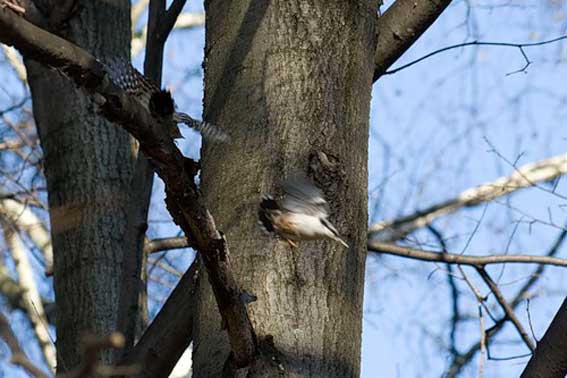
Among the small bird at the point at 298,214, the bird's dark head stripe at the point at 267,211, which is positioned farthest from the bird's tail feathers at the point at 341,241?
the bird's dark head stripe at the point at 267,211

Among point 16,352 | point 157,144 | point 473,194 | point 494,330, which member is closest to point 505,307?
point 494,330

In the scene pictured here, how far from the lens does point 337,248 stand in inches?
79.2

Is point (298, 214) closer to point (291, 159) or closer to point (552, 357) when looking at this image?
point (291, 159)

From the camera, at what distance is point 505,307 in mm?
2867

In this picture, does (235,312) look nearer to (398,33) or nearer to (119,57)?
(398,33)

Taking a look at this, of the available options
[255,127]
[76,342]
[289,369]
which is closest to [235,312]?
[289,369]

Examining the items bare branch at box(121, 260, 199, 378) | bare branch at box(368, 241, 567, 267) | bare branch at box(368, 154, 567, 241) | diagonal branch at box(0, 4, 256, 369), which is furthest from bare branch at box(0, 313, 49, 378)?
bare branch at box(368, 154, 567, 241)

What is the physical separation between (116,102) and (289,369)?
0.58 metres

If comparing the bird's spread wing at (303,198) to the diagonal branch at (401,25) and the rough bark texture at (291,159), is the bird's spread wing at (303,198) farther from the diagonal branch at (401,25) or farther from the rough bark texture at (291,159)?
the diagonal branch at (401,25)

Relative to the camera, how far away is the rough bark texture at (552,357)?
201 cm

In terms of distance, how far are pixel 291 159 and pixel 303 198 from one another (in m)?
0.16

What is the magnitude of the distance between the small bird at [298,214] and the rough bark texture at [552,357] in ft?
1.43

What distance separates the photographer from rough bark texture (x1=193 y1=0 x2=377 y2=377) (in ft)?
6.34

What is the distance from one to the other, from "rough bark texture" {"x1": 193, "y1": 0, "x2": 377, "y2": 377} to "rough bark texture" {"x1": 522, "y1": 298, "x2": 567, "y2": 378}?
1.13 ft
